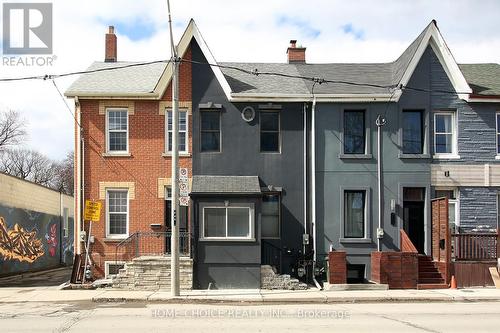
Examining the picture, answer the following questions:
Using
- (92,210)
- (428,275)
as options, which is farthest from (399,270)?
(92,210)

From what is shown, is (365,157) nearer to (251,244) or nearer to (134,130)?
(251,244)

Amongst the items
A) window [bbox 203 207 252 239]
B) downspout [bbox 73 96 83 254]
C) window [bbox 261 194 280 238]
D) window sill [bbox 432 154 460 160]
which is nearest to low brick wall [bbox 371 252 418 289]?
window [bbox 261 194 280 238]

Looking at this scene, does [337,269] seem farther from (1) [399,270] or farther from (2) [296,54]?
(2) [296,54]

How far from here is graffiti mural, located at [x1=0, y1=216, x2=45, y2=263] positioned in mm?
26516

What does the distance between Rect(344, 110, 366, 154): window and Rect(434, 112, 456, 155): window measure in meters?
2.76

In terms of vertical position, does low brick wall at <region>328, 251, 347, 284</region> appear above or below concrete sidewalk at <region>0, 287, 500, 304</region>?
above

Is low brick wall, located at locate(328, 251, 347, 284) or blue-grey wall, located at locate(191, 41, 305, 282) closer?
low brick wall, located at locate(328, 251, 347, 284)

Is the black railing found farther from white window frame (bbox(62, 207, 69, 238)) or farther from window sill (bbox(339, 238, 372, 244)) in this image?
white window frame (bbox(62, 207, 69, 238))

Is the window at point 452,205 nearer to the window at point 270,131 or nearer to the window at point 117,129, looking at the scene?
the window at point 270,131

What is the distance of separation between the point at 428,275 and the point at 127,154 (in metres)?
11.8

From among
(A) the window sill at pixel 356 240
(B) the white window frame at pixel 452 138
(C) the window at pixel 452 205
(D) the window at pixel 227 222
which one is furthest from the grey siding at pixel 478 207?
(D) the window at pixel 227 222

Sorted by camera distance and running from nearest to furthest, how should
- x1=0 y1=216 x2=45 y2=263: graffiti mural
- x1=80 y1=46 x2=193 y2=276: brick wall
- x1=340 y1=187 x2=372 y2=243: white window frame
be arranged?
x1=340 y1=187 x2=372 y2=243: white window frame < x1=80 y1=46 x2=193 y2=276: brick wall < x1=0 y1=216 x2=45 y2=263: graffiti mural

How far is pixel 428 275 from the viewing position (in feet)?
71.3

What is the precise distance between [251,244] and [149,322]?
27.3ft
